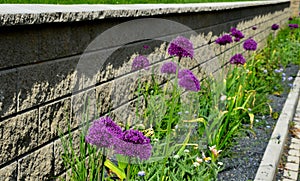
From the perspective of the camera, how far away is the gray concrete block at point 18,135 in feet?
6.89

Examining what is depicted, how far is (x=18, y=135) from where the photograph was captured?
2193 millimetres

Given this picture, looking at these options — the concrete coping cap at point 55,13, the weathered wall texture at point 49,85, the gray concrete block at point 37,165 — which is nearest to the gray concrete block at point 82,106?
the weathered wall texture at point 49,85

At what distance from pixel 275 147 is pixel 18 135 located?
2.55 meters

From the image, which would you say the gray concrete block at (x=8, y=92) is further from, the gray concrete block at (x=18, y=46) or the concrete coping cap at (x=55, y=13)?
the concrete coping cap at (x=55, y=13)

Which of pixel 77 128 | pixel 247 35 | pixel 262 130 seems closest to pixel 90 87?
pixel 77 128

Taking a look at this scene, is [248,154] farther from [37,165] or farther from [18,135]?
[18,135]

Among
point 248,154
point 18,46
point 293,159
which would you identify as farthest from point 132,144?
point 293,159

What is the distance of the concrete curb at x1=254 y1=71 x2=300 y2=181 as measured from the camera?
3.37 metres

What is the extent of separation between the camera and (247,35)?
25.0 ft

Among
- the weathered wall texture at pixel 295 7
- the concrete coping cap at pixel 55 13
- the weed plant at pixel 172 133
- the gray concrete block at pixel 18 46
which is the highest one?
the concrete coping cap at pixel 55 13

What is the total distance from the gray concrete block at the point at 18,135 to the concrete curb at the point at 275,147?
1.79 metres

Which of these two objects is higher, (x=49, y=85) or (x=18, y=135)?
(x=49, y=85)

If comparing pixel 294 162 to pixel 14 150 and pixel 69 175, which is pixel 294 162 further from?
pixel 14 150

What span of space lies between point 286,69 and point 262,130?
158 inches
